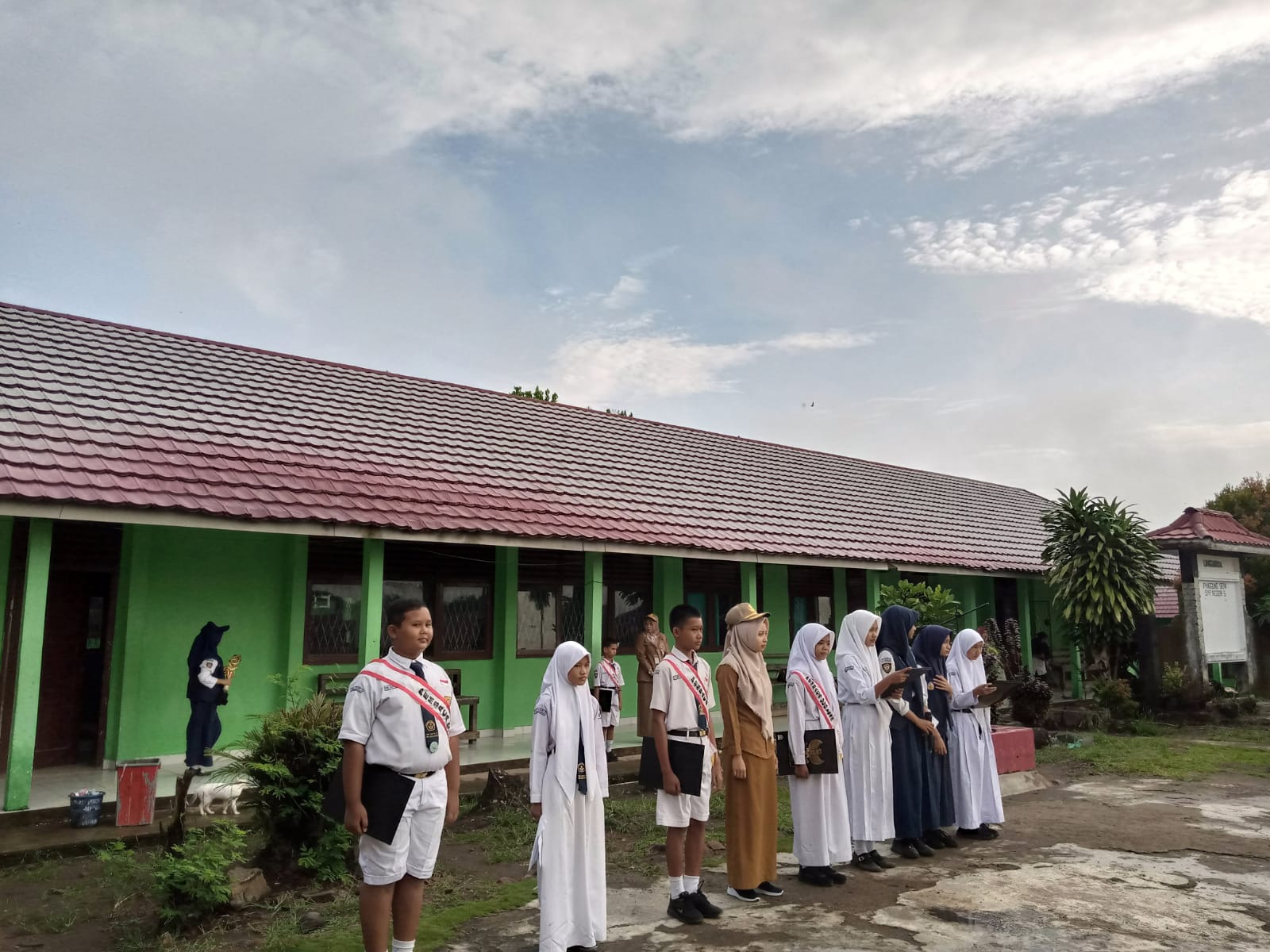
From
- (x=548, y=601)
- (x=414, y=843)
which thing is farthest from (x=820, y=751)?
(x=548, y=601)

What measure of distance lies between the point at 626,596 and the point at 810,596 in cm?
393

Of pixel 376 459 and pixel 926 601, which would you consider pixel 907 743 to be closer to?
pixel 926 601

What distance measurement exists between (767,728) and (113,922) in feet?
12.7

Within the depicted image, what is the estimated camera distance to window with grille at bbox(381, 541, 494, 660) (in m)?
11.1

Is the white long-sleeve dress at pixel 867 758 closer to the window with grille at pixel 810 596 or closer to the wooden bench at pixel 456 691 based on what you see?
the wooden bench at pixel 456 691

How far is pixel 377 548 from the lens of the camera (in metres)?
9.09

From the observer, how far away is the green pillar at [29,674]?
270 inches

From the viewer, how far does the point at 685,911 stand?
521cm

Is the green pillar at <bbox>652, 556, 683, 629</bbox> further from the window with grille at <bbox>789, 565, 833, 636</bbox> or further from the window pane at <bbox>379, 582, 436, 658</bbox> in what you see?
the window pane at <bbox>379, 582, 436, 658</bbox>

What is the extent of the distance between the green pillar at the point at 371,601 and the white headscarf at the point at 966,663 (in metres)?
5.28

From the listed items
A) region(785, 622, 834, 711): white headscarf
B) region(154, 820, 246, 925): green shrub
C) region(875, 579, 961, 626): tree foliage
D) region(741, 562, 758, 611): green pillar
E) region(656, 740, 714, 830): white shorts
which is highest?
region(741, 562, 758, 611): green pillar

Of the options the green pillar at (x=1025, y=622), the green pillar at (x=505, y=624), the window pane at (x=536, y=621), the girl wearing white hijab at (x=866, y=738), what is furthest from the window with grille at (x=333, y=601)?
the green pillar at (x=1025, y=622)

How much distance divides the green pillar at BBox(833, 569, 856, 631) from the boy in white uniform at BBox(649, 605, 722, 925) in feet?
34.7

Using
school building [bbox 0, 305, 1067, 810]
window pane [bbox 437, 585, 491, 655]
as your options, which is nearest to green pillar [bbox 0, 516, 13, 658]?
school building [bbox 0, 305, 1067, 810]
